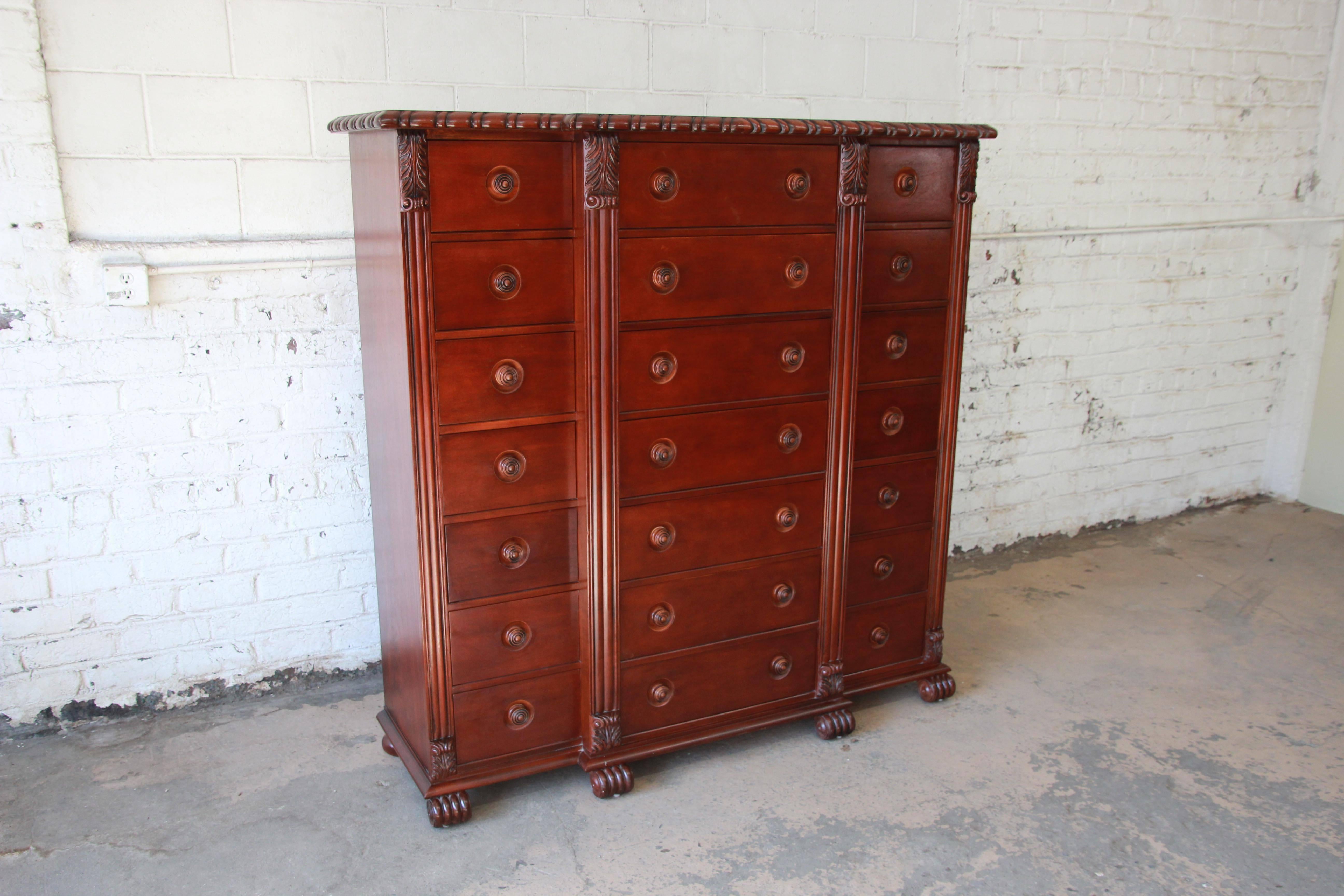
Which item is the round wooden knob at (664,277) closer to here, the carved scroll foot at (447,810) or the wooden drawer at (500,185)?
the wooden drawer at (500,185)

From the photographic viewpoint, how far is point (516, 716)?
240cm

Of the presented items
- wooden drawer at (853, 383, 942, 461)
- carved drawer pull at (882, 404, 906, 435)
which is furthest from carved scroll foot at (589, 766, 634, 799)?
carved drawer pull at (882, 404, 906, 435)

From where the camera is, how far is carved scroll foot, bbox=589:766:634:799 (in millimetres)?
2439

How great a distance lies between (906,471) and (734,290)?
77 centimetres

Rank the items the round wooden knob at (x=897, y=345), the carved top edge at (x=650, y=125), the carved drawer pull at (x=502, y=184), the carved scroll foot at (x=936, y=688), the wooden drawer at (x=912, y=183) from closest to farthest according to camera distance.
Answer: the carved top edge at (x=650, y=125)
the carved drawer pull at (x=502, y=184)
the wooden drawer at (x=912, y=183)
the round wooden knob at (x=897, y=345)
the carved scroll foot at (x=936, y=688)

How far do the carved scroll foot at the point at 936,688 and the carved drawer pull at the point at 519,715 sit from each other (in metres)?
1.16

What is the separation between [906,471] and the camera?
2.81m

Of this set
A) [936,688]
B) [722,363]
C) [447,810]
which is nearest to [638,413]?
[722,363]

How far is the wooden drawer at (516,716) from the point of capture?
92.0 inches

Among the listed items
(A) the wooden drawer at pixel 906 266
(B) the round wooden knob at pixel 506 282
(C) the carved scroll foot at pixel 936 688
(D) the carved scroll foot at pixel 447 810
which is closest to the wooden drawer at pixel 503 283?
(B) the round wooden knob at pixel 506 282

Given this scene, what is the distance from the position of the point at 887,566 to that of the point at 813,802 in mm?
684

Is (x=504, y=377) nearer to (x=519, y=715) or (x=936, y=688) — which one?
(x=519, y=715)

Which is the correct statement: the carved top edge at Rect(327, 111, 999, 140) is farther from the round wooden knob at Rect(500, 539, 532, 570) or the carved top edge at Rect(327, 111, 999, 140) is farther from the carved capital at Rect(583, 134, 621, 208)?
the round wooden knob at Rect(500, 539, 532, 570)

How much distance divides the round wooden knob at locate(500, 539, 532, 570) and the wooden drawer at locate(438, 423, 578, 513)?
87 millimetres
